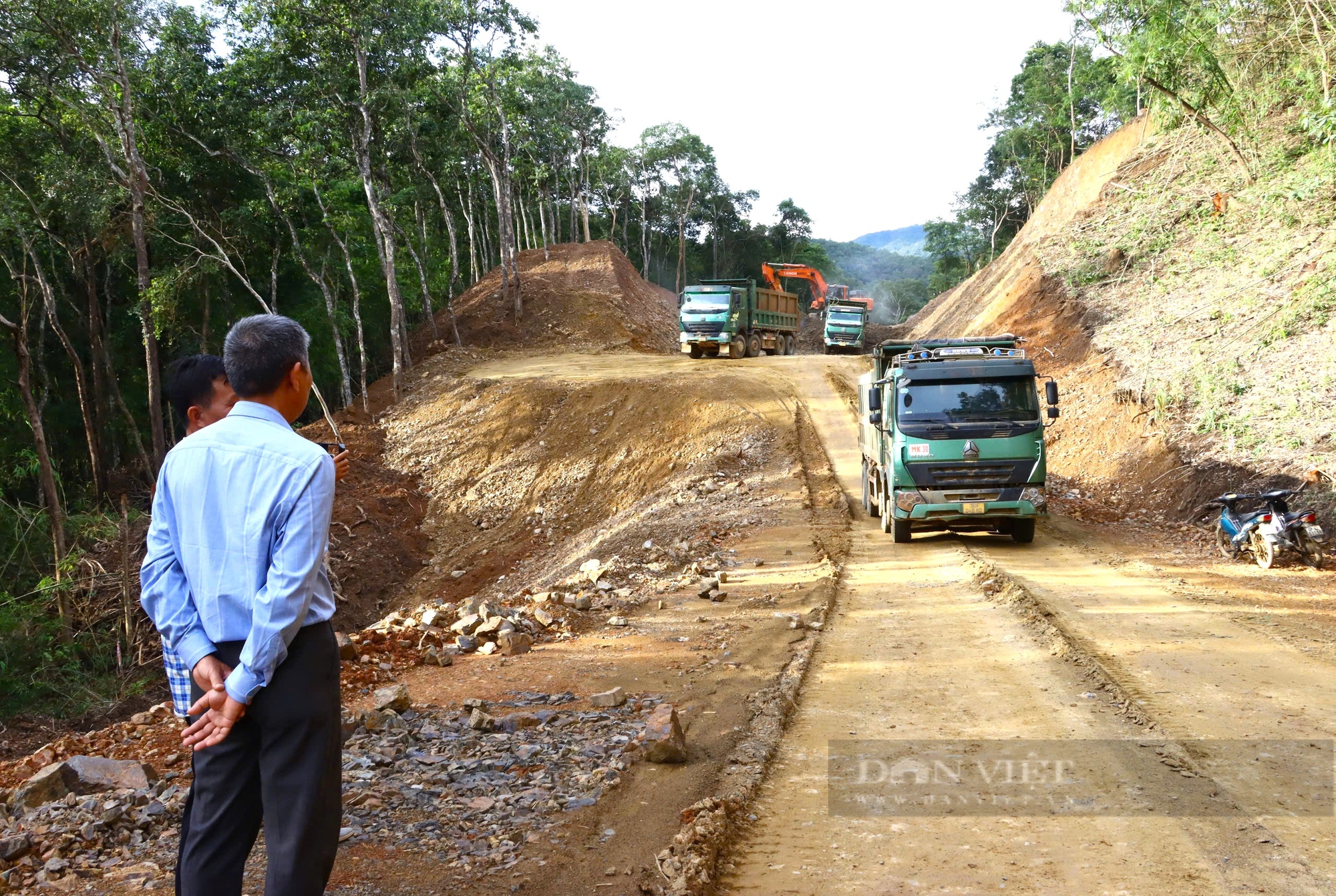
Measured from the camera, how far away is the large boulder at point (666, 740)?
18.4 feet

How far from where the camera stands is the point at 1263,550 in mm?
11508

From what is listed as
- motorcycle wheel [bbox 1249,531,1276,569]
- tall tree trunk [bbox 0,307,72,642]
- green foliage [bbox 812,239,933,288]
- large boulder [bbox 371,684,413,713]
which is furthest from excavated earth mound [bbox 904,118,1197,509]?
green foliage [bbox 812,239,933,288]

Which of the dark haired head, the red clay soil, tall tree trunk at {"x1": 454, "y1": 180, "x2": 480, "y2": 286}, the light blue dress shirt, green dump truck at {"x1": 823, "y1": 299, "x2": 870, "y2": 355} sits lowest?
the red clay soil

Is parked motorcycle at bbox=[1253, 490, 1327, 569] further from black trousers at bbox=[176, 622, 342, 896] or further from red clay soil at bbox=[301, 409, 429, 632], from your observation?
red clay soil at bbox=[301, 409, 429, 632]

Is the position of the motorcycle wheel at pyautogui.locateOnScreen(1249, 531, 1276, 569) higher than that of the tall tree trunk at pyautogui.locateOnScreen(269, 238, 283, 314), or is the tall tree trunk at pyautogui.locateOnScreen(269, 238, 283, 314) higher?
the tall tree trunk at pyautogui.locateOnScreen(269, 238, 283, 314)

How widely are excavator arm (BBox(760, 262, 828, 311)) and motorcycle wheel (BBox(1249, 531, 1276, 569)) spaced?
3091cm

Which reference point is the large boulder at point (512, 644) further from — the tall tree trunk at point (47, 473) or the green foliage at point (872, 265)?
the green foliage at point (872, 265)

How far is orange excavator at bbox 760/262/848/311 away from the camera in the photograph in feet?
148

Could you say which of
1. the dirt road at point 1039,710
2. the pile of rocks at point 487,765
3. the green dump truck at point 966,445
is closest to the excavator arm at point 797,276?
the green dump truck at point 966,445

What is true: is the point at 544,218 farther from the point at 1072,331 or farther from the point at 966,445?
the point at 966,445

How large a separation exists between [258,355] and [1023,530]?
12.4 metres

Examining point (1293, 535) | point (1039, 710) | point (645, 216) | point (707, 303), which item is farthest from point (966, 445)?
point (645, 216)

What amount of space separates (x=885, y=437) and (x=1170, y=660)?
6973 millimetres

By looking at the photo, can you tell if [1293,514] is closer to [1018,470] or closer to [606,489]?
[1018,470]
